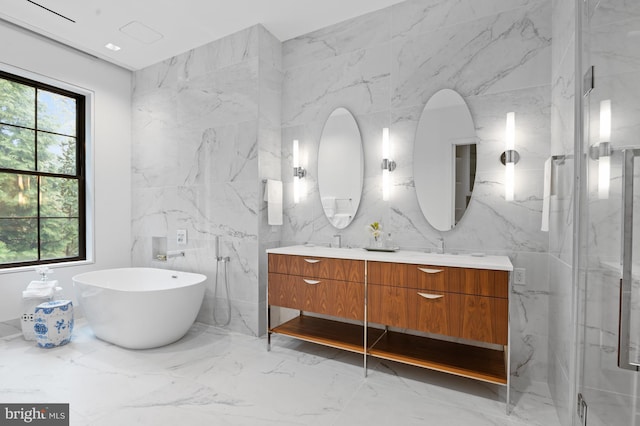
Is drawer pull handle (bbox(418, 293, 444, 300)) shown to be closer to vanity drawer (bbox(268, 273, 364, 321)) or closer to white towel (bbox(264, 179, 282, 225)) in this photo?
vanity drawer (bbox(268, 273, 364, 321))

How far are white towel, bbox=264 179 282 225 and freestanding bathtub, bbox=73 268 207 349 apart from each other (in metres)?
0.82

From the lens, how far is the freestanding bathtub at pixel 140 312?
2.51 metres

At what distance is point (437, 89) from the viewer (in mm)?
2482

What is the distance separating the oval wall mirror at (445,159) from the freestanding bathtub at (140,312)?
200cm

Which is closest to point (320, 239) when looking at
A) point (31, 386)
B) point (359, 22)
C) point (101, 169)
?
point (359, 22)

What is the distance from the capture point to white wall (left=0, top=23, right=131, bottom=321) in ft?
9.70

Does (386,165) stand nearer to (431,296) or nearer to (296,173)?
(296,173)

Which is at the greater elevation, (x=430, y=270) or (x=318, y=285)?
(x=430, y=270)

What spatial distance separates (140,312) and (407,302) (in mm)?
1993

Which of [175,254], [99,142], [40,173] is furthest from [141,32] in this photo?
[175,254]

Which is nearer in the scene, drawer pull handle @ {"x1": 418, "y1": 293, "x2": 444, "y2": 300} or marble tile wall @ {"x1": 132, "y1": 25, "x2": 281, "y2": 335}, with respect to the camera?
drawer pull handle @ {"x1": 418, "y1": 293, "x2": 444, "y2": 300}

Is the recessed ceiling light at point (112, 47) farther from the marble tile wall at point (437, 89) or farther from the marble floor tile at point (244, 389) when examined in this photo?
the marble floor tile at point (244, 389)

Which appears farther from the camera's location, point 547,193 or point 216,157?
point 216,157

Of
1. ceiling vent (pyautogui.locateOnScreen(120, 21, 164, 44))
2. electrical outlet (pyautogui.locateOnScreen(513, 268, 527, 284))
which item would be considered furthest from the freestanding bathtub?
electrical outlet (pyautogui.locateOnScreen(513, 268, 527, 284))
